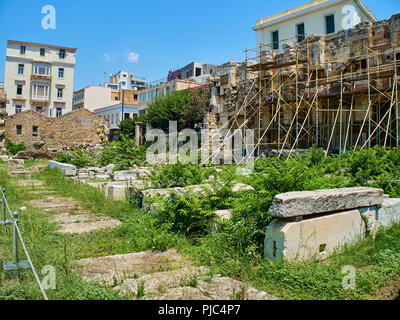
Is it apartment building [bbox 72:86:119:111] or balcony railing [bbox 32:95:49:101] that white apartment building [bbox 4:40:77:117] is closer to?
balcony railing [bbox 32:95:49:101]

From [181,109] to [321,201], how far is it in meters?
28.4

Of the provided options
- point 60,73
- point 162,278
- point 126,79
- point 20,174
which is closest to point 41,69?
point 60,73

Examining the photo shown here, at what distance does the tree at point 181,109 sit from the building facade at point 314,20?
705cm

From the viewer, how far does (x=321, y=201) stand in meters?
4.30

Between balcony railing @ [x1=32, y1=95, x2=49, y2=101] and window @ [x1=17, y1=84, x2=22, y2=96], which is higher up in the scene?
window @ [x1=17, y1=84, x2=22, y2=96]

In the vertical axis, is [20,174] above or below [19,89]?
below

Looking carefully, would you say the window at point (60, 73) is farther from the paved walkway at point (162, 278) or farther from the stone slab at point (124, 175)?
the paved walkway at point (162, 278)

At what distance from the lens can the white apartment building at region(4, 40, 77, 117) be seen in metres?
48.3

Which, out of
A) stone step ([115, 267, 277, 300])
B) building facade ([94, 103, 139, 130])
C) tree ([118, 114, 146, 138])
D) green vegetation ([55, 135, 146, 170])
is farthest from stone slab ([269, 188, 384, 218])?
building facade ([94, 103, 139, 130])

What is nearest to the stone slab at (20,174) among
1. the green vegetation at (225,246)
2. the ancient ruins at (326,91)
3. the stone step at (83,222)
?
the green vegetation at (225,246)

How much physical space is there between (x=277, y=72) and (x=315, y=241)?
15.9m

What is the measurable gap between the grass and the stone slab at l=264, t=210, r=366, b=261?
110 millimetres

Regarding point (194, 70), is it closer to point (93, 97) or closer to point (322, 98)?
point (93, 97)

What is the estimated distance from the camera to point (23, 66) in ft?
160
